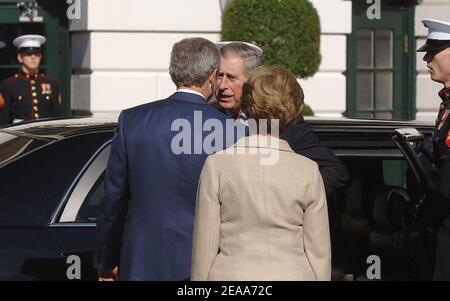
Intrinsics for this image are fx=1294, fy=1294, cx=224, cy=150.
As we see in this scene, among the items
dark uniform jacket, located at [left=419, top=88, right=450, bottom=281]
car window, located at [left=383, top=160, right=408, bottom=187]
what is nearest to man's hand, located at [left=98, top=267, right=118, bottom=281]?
dark uniform jacket, located at [left=419, top=88, right=450, bottom=281]

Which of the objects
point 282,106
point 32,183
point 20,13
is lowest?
point 32,183

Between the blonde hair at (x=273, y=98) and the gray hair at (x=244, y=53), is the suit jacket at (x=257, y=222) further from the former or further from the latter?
the gray hair at (x=244, y=53)

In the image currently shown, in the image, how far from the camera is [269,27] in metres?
11.7

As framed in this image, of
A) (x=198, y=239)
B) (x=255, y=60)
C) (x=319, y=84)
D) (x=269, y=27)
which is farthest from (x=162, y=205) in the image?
(x=319, y=84)

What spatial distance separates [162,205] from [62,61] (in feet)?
27.1

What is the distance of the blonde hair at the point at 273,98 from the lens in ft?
14.2

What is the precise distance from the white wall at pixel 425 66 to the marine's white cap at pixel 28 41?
4.16m

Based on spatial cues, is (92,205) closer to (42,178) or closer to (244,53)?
(42,178)

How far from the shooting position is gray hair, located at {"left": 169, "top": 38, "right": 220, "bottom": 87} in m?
4.83

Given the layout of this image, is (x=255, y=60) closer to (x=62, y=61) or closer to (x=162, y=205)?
(x=162, y=205)

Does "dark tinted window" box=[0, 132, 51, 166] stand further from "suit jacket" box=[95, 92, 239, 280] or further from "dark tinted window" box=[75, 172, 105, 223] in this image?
"suit jacket" box=[95, 92, 239, 280]

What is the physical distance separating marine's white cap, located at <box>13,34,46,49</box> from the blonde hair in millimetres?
7642

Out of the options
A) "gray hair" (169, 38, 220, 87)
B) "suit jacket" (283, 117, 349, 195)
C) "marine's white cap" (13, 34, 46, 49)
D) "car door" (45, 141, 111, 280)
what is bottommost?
"car door" (45, 141, 111, 280)

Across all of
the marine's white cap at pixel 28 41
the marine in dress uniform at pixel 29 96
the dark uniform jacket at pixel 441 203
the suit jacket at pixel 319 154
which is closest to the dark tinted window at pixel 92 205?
the suit jacket at pixel 319 154
